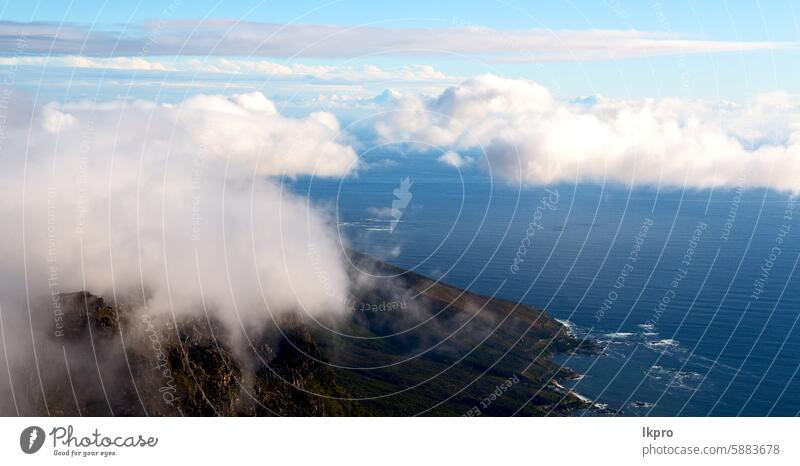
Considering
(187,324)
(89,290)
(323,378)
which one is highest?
(89,290)

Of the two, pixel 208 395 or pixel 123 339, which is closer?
pixel 208 395

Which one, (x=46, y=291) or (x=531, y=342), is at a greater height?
(x=46, y=291)

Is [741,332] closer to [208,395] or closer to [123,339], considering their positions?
[208,395]

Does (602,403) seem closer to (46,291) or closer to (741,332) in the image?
(741,332)
